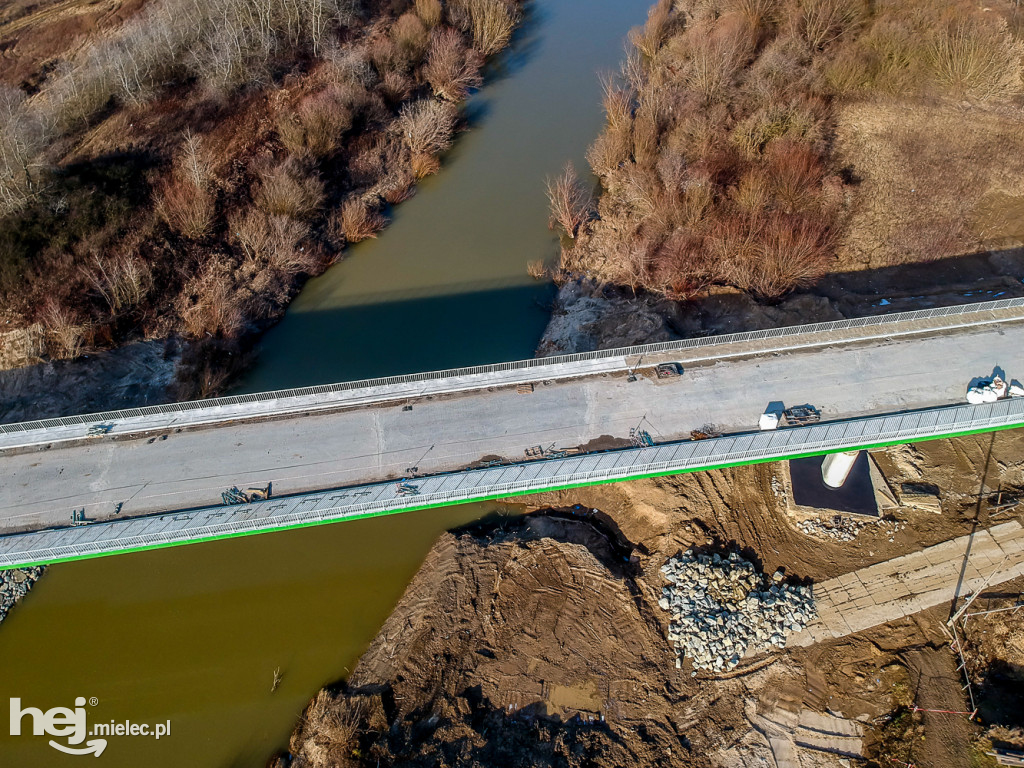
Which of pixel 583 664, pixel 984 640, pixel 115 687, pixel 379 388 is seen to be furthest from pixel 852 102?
pixel 115 687

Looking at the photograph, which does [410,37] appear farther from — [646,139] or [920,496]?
[920,496]

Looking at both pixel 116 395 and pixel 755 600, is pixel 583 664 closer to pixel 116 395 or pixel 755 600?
pixel 755 600

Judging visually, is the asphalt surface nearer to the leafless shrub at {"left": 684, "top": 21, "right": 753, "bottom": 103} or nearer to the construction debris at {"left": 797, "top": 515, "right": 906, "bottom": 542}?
the construction debris at {"left": 797, "top": 515, "right": 906, "bottom": 542}

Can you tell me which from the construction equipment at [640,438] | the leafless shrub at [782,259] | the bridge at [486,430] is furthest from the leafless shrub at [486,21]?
the construction equipment at [640,438]

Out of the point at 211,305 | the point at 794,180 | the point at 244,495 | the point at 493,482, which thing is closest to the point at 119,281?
the point at 211,305

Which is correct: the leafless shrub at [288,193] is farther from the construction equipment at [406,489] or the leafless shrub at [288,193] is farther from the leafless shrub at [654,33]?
the leafless shrub at [654,33]
